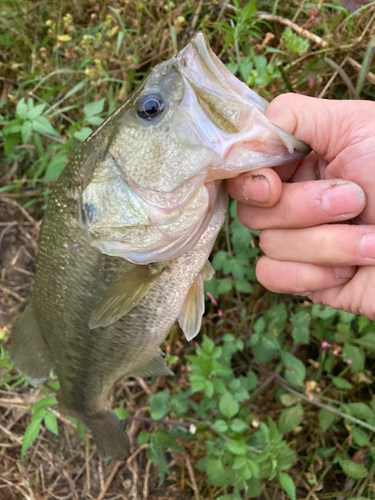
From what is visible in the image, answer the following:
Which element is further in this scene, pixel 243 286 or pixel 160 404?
pixel 243 286

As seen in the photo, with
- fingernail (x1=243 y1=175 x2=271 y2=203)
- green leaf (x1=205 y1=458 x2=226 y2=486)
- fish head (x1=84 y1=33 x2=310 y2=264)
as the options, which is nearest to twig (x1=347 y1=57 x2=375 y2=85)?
fish head (x1=84 y1=33 x2=310 y2=264)

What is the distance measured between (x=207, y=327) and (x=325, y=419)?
86cm

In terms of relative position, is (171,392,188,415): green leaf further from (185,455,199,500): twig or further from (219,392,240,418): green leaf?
(185,455,199,500): twig

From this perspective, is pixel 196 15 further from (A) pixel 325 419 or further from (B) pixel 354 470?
(B) pixel 354 470

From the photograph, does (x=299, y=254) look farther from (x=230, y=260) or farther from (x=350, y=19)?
(x=350, y=19)

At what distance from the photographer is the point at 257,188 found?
106 centimetres

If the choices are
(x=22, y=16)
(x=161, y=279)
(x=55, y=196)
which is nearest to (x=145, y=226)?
(x=161, y=279)

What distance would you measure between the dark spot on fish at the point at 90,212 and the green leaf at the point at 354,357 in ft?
4.54

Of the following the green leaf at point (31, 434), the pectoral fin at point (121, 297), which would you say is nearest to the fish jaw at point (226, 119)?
the pectoral fin at point (121, 297)

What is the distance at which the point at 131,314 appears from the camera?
1400 mm

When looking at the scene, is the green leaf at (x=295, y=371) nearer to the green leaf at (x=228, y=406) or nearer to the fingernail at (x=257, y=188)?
the green leaf at (x=228, y=406)

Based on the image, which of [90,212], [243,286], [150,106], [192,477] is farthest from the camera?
[192,477]

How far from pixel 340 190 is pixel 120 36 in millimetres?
1837

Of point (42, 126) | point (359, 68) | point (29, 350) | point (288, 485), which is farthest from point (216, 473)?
point (359, 68)
